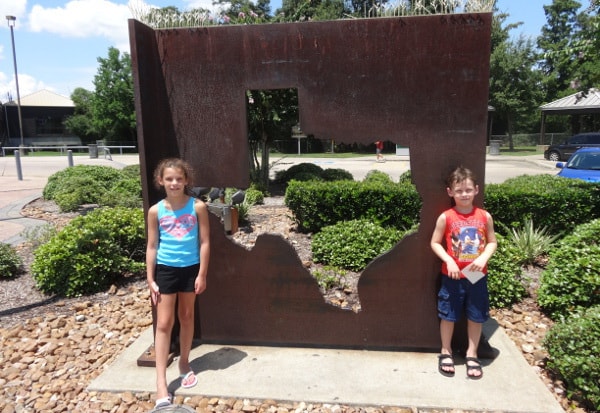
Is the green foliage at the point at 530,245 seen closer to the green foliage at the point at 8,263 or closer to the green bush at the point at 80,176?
the green foliage at the point at 8,263

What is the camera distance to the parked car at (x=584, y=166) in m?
9.60

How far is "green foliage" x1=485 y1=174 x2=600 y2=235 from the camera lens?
575 centimetres

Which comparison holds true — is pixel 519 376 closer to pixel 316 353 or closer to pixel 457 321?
pixel 457 321

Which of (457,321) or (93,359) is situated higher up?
(457,321)

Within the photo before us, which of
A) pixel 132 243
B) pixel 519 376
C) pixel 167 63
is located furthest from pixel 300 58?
pixel 132 243

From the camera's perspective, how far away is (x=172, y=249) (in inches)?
107

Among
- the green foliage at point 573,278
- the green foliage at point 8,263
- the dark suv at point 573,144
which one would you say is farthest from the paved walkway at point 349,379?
the dark suv at point 573,144

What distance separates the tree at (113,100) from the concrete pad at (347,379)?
3903 centimetres

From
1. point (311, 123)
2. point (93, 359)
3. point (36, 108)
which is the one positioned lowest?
point (93, 359)

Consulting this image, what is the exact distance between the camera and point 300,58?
2.96 m

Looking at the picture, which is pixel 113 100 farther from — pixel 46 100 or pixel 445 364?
pixel 445 364

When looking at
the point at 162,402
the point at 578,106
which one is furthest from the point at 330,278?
the point at 578,106

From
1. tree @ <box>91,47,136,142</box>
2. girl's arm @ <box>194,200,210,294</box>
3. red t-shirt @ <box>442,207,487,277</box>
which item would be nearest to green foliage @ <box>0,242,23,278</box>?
girl's arm @ <box>194,200,210,294</box>

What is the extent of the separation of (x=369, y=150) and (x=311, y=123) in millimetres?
33237
